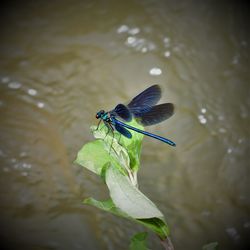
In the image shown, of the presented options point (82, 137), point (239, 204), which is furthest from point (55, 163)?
point (239, 204)

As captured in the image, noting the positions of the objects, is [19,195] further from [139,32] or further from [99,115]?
[139,32]

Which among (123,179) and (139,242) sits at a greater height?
(123,179)

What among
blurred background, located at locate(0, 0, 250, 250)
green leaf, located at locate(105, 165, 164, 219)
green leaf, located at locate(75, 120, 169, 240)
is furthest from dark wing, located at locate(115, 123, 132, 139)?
blurred background, located at locate(0, 0, 250, 250)

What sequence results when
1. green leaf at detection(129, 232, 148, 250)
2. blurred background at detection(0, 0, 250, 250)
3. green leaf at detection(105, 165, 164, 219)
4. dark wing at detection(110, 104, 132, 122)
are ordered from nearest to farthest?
green leaf at detection(105, 165, 164, 219) → green leaf at detection(129, 232, 148, 250) → dark wing at detection(110, 104, 132, 122) → blurred background at detection(0, 0, 250, 250)

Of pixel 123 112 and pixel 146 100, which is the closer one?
pixel 123 112

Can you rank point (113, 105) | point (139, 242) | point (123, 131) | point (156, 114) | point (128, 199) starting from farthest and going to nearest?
point (113, 105)
point (156, 114)
point (123, 131)
point (139, 242)
point (128, 199)

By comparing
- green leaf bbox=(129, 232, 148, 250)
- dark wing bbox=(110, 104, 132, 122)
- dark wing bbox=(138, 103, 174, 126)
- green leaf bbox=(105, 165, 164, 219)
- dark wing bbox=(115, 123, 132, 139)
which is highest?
dark wing bbox=(110, 104, 132, 122)

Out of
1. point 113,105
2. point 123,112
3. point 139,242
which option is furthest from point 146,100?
point 113,105

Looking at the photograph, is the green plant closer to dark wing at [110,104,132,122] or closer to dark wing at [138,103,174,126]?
dark wing at [110,104,132,122]

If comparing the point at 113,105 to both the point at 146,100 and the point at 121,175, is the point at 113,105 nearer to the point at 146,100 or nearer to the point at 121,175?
the point at 146,100
